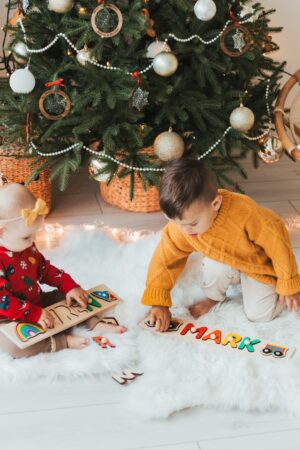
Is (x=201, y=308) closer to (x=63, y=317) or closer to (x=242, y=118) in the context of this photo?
(x=63, y=317)

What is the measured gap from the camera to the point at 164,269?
159cm

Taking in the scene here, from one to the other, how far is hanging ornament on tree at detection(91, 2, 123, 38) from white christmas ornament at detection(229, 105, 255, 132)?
1.47ft

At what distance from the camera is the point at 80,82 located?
192 centimetres

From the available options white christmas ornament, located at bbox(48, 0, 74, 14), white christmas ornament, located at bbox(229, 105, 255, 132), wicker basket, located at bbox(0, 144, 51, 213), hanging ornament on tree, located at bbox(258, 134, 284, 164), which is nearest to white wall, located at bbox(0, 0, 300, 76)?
hanging ornament on tree, located at bbox(258, 134, 284, 164)

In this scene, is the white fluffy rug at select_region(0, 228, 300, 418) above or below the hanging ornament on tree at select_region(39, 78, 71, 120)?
below

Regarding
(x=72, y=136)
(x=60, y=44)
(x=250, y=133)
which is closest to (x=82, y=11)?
(x=60, y=44)

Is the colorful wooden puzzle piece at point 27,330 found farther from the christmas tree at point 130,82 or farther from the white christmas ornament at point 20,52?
the white christmas ornament at point 20,52

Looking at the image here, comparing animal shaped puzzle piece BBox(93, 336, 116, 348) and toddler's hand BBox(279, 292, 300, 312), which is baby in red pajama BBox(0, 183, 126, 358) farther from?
toddler's hand BBox(279, 292, 300, 312)

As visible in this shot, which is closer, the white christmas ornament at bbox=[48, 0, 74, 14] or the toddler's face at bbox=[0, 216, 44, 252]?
the toddler's face at bbox=[0, 216, 44, 252]

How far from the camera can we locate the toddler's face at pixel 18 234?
1.38 metres

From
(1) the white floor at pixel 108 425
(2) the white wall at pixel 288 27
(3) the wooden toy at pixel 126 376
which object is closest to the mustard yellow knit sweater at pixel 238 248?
(3) the wooden toy at pixel 126 376

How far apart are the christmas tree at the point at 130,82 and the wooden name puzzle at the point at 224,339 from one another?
0.57 m

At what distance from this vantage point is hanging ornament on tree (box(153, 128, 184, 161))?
1883 millimetres

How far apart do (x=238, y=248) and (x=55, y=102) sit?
74 centimetres
